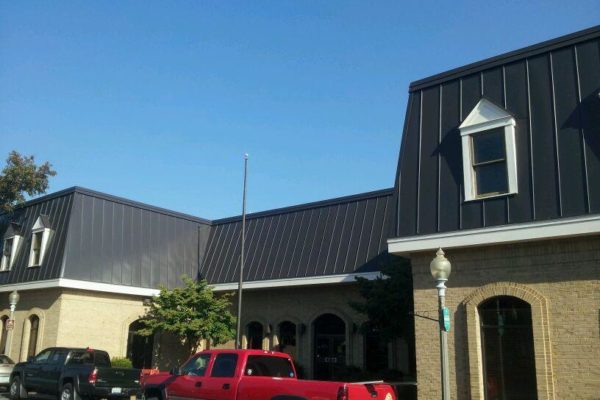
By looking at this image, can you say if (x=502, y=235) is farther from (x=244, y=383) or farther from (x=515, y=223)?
(x=244, y=383)

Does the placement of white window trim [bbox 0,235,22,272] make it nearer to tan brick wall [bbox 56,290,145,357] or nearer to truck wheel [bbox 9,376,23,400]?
tan brick wall [bbox 56,290,145,357]

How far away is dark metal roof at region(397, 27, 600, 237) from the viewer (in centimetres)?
1266

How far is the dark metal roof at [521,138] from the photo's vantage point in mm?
12656

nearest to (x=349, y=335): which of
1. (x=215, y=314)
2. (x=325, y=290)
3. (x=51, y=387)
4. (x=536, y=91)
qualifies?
(x=325, y=290)

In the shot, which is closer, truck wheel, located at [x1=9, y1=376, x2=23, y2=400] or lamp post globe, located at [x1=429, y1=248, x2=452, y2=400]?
lamp post globe, located at [x1=429, y1=248, x2=452, y2=400]

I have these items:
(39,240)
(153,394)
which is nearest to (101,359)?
(153,394)

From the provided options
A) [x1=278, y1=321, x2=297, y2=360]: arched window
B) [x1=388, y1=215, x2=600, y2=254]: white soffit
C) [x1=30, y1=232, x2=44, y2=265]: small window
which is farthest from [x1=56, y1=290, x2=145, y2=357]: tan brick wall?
[x1=388, y1=215, x2=600, y2=254]: white soffit

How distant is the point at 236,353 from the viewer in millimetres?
12523

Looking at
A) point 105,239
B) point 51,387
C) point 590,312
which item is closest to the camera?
point 590,312

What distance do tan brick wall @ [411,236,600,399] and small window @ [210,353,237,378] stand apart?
14.9ft

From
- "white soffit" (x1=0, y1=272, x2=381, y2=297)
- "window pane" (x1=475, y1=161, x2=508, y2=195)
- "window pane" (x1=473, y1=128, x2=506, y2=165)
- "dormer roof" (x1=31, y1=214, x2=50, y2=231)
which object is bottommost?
"white soffit" (x1=0, y1=272, x2=381, y2=297)

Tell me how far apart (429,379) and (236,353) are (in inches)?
183

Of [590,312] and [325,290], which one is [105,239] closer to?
[325,290]

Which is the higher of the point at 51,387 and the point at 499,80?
the point at 499,80
